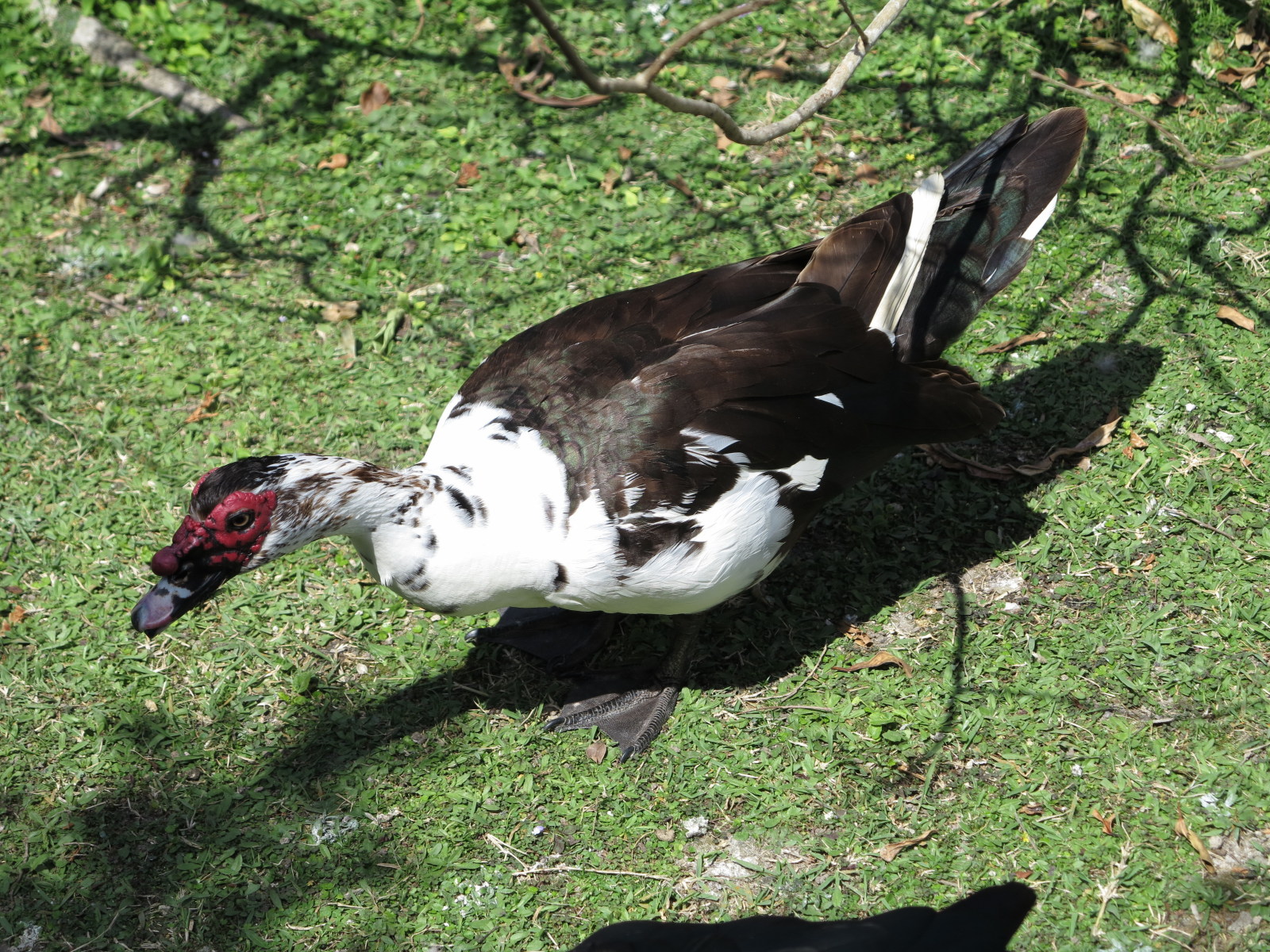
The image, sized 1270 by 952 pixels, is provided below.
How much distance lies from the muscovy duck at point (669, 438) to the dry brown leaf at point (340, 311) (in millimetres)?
1621

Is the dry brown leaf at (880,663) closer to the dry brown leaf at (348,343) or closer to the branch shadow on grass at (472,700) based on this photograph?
the branch shadow on grass at (472,700)

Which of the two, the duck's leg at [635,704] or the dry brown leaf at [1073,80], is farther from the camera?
the dry brown leaf at [1073,80]

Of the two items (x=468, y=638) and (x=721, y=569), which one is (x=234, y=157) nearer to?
(x=468, y=638)

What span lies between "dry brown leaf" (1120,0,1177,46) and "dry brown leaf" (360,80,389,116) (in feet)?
12.5

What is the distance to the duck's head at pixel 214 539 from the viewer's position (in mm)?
2852

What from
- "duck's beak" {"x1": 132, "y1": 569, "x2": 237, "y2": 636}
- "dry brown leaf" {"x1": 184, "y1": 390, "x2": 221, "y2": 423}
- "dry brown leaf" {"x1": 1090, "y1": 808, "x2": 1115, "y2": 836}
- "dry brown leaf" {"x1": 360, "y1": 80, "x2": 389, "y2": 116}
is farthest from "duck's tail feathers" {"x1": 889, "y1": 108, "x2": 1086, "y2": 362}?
"dry brown leaf" {"x1": 360, "y1": 80, "x2": 389, "y2": 116}

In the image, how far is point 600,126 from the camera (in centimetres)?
555

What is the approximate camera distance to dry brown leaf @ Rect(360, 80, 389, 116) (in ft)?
18.9

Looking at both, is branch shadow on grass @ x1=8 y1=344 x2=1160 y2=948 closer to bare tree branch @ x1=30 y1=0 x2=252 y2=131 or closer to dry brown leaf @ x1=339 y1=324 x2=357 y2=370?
dry brown leaf @ x1=339 y1=324 x2=357 y2=370

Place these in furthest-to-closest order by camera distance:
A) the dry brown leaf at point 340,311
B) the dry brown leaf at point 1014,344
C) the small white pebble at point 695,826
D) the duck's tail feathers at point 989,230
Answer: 1. the dry brown leaf at point 340,311
2. the dry brown leaf at point 1014,344
3. the duck's tail feathers at point 989,230
4. the small white pebble at point 695,826

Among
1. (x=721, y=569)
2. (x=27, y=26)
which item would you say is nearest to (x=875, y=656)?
(x=721, y=569)

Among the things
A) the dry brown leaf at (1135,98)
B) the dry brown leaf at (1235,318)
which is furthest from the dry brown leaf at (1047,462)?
the dry brown leaf at (1135,98)

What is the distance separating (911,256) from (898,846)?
6.24 ft

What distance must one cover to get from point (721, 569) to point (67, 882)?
2.23 meters
